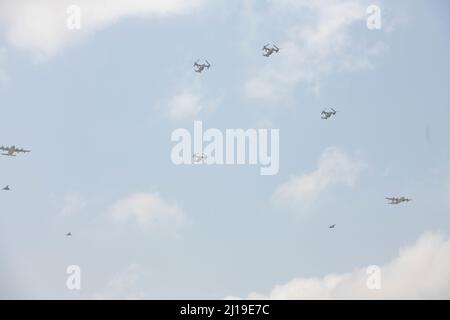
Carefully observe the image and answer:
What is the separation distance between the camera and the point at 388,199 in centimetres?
10844

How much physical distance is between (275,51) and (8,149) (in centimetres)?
3965
